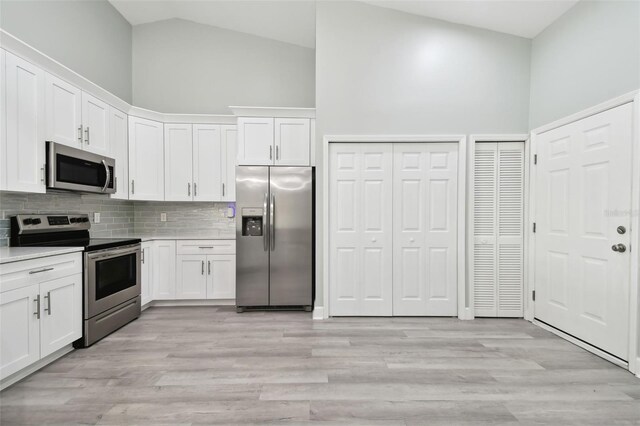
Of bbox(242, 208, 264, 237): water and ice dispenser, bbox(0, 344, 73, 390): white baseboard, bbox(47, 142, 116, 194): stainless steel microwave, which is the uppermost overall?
bbox(47, 142, 116, 194): stainless steel microwave

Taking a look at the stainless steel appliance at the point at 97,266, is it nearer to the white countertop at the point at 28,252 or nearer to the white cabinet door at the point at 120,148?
the white countertop at the point at 28,252

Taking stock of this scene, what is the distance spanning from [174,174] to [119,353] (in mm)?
2281

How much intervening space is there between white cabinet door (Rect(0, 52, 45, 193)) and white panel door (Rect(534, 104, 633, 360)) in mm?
4688

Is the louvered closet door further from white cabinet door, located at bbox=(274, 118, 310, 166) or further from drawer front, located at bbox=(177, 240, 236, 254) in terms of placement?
drawer front, located at bbox=(177, 240, 236, 254)

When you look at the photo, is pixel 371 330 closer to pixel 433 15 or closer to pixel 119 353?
pixel 119 353

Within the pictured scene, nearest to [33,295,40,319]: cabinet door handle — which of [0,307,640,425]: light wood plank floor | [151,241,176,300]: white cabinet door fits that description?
[0,307,640,425]: light wood plank floor

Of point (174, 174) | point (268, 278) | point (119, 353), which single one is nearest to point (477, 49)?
point (268, 278)

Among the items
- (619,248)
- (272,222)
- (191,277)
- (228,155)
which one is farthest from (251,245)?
(619,248)

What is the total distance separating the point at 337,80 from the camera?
11.9ft

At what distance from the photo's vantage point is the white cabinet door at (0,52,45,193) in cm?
241

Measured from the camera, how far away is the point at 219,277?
418 cm

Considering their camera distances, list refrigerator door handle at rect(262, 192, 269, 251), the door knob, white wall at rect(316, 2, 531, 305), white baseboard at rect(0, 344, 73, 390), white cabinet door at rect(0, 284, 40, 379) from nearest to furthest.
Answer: white cabinet door at rect(0, 284, 40, 379) < white baseboard at rect(0, 344, 73, 390) < the door knob < white wall at rect(316, 2, 531, 305) < refrigerator door handle at rect(262, 192, 269, 251)

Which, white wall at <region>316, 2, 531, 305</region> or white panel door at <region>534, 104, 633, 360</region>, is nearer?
white panel door at <region>534, 104, 633, 360</region>

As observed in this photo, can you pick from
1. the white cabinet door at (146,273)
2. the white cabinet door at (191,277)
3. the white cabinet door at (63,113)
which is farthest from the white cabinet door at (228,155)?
the white cabinet door at (63,113)
